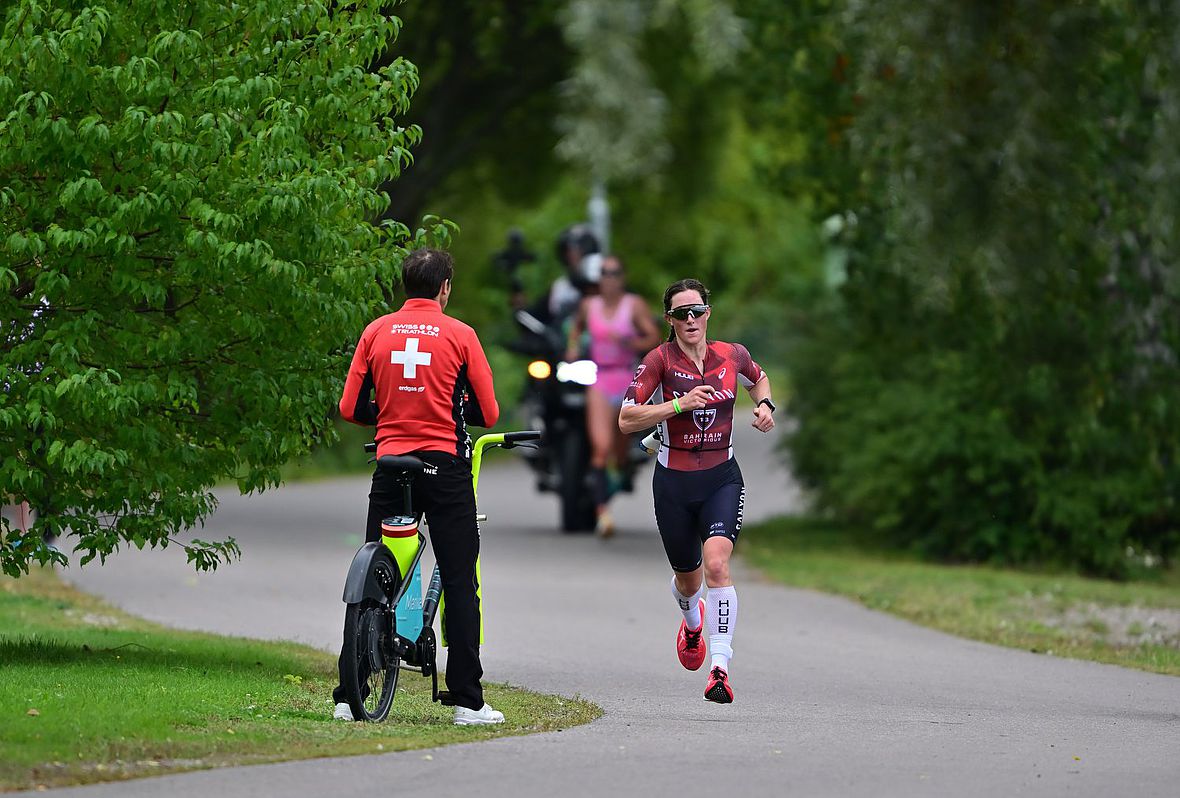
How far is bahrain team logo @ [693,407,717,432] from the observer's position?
10.0 meters

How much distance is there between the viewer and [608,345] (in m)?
19.1

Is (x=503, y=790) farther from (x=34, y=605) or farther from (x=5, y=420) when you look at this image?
(x=34, y=605)

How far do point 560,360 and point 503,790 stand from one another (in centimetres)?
1330

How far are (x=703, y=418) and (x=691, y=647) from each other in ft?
3.68

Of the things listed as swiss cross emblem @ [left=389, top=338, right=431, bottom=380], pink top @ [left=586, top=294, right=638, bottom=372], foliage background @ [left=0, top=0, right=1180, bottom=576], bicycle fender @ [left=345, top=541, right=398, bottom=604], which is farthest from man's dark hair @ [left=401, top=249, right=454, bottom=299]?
pink top @ [left=586, top=294, right=638, bottom=372]

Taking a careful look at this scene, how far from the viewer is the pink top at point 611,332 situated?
62.2ft

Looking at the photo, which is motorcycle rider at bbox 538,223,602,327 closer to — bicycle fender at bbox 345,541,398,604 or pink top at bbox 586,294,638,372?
pink top at bbox 586,294,638,372

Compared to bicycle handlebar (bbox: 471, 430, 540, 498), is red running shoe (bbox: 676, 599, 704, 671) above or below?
below

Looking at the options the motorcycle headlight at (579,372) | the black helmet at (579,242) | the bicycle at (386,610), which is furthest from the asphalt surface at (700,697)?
the black helmet at (579,242)

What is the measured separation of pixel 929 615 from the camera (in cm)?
1454

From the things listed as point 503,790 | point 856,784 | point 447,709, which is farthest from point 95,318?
point 856,784

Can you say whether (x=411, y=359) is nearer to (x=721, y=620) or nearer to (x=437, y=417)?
(x=437, y=417)

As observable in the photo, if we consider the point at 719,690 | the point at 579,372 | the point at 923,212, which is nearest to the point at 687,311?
the point at 579,372

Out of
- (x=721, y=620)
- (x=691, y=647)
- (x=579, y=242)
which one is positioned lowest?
(x=691, y=647)
